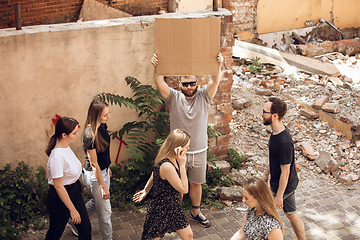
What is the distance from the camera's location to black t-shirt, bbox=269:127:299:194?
4131 millimetres

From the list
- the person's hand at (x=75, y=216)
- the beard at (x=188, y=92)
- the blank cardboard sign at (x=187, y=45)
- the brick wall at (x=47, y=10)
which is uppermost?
the brick wall at (x=47, y=10)

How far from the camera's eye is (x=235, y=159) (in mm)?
6492

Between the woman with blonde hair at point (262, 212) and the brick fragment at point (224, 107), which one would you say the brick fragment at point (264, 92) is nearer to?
the brick fragment at point (224, 107)

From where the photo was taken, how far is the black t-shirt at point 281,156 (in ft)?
13.6

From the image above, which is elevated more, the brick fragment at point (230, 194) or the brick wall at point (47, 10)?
the brick wall at point (47, 10)

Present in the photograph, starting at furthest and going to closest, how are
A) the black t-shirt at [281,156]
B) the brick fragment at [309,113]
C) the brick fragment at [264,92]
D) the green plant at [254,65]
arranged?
the green plant at [254,65]
the brick fragment at [264,92]
the brick fragment at [309,113]
the black t-shirt at [281,156]

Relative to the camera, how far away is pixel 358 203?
18.4ft

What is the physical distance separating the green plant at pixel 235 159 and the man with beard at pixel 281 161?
200cm

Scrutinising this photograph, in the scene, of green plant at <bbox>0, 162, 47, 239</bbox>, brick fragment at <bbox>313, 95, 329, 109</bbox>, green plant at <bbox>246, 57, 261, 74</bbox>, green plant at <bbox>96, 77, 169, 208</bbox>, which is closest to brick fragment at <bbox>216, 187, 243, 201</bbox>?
green plant at <bbox>96, 77, 169, 208</bbox>

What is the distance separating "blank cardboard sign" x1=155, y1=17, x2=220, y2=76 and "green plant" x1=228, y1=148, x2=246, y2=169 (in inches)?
95.7

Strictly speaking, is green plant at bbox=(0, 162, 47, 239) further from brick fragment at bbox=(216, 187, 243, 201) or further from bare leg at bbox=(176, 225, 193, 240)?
brick fragment at bbox=(216, 187, 243, 201)

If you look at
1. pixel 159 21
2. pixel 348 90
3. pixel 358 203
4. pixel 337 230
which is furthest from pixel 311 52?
pixel 159 21

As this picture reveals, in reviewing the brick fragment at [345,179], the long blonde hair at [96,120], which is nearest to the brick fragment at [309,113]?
the brick fragment at [345,179]

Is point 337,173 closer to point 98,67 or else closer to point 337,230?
point 337,230
